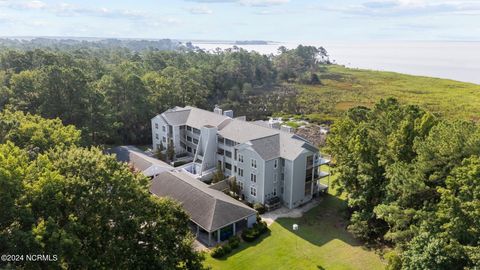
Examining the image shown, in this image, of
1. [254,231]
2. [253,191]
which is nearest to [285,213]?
[253,191]

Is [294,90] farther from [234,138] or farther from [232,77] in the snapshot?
[234,138]

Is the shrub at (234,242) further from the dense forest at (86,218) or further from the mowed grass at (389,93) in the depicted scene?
the mowed grass at (389,93)

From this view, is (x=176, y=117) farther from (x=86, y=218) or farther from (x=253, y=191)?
(x=86, y=218)

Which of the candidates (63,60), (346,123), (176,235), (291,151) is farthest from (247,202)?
(63,60)

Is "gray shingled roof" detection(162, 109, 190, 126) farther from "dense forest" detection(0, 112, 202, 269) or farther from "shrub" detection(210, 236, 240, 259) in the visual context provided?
"dense forest" detection(0, 112, 202, 269)

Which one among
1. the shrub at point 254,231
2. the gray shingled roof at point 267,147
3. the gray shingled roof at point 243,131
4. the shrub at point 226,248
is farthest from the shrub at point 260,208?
the gray shingled roof at point 243,131
